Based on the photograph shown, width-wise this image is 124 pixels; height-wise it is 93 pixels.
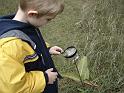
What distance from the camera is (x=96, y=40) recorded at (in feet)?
13.5

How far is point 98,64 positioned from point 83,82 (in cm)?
33

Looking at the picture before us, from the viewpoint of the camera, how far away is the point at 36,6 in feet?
7.05

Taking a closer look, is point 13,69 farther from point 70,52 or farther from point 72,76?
point 72,76

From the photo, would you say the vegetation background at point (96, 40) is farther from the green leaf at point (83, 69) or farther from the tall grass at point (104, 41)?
the green leaf at point (83, 69)

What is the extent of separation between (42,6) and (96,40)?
6.65 feet

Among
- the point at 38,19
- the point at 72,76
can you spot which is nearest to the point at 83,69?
the point at 72,76

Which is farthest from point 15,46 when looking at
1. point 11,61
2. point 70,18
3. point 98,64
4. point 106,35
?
point 70,18

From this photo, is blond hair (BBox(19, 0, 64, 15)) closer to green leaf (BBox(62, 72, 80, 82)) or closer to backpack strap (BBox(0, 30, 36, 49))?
backpack strap (BBox(0, 30, 36, 49))

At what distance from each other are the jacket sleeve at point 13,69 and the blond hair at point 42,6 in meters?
0.23

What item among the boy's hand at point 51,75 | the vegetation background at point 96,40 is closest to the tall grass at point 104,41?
the vegetation background at point 96,40

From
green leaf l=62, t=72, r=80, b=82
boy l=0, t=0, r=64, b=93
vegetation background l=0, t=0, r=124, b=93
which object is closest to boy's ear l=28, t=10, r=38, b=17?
boy l=0, t=0, r=64, b=93

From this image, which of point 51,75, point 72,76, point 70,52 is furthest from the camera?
point 72,76

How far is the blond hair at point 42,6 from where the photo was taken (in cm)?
215

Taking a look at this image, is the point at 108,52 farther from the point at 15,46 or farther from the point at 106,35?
the point at 15,46
